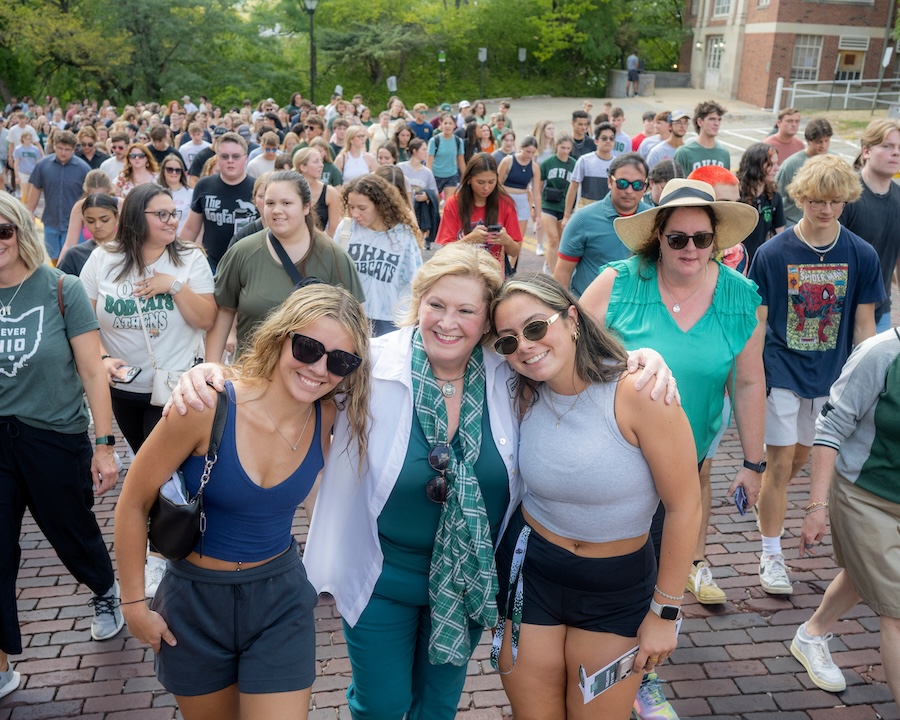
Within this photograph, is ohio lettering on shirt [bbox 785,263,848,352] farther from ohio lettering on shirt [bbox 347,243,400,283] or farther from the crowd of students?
ohio lettering on shirt [bbox 347,243,400,283]

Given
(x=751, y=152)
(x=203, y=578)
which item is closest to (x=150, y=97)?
(x=751, y=152)

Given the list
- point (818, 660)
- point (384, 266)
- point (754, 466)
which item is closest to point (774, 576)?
point (818, 660)

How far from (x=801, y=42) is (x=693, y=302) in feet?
134

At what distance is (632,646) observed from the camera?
115 inches

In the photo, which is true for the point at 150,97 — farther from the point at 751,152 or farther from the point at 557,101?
the point at 751,152

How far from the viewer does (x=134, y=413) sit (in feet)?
15.9

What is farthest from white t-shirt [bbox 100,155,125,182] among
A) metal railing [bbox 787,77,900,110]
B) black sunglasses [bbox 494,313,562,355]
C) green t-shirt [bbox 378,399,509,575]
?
metal railing [bbox 787,77,900,110]

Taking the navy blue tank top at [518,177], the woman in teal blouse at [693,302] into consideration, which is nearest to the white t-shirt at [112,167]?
the navy blue tank top at [518,177]

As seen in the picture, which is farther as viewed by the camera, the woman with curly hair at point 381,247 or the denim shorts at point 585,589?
the woman with curly hair at point 381,247

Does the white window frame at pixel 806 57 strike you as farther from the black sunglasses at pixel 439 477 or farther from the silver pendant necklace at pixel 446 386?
the black sunglasses at pixel 439 477

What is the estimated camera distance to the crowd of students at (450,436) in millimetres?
2789

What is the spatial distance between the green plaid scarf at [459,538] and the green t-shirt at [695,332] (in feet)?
3.13

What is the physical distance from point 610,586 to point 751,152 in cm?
519

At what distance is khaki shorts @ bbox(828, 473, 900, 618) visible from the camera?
3396 millimetres
